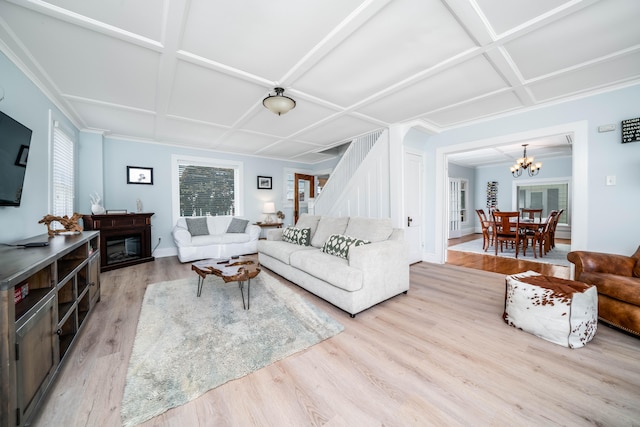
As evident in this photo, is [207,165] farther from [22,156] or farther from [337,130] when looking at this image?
[22,156]

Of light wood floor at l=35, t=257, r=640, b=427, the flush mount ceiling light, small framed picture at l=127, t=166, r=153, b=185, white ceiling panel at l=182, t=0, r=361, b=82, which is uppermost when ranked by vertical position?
white ceiling panel at l=182, t=0, r=361, b=82

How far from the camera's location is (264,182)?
6.43m

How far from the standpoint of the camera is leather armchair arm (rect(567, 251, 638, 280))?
2.21m

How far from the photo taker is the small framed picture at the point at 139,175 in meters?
4.70

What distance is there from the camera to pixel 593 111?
2.85m

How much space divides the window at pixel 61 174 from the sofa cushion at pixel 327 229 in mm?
3381

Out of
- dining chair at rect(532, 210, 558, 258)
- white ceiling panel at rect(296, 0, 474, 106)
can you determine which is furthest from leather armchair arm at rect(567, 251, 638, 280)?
dining chair at rect(532, 210, 558, 258)

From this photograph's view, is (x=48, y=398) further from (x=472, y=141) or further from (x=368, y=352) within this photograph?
(x=472, y=141)

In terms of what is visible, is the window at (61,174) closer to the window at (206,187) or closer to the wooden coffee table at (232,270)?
the window at (206,187)

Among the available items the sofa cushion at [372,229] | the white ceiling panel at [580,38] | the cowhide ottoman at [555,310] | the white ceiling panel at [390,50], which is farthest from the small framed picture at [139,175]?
the cowhide ottoman at [555,310]

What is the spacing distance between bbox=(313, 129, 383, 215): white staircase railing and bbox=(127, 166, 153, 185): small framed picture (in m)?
3.58

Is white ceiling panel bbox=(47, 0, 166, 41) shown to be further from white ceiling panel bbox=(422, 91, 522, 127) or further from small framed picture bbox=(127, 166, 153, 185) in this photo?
small framed picture bbox=(127, 166, 153, 185)

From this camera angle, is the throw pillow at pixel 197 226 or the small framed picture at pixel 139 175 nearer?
the small framed picture at pixel 139 175

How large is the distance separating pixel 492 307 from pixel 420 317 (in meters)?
0.87
